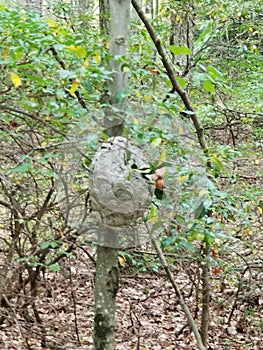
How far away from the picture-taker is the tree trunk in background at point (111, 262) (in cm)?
248

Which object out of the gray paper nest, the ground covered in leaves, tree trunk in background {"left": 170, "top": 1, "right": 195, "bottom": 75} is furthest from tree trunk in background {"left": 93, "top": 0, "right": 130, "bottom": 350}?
tree trunk in background {"left": 170, "top": 1, "right": 195, "bottom": 75}

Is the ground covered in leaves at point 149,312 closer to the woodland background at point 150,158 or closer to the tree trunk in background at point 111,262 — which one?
the woodland background at point 150,158

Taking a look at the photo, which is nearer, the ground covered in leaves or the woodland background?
the woodland background

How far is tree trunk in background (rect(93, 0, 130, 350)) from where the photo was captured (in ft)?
8.13

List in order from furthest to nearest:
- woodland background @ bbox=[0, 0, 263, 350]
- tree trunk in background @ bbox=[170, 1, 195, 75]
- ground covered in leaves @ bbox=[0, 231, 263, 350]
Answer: tree trunk in background @ bbox=[170, 1, 195, 75]
ground covered in leaves @ bbox=[0, 231, 263, 350]
woodland background @ bbox=[0, 0, 263, 350]

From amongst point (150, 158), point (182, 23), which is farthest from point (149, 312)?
point (150, 158)

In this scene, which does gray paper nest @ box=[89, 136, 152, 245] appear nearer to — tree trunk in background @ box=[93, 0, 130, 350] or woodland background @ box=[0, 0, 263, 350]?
woodland background @ box=[0, 0, 263, 350]

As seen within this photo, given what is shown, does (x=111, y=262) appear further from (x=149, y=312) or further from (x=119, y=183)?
(x=149, y=312)

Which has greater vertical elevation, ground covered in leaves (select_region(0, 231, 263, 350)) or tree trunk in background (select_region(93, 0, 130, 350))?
tree trunk in background (select_region(93, 0, 130, 350))

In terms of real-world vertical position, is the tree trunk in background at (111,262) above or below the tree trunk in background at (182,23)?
below

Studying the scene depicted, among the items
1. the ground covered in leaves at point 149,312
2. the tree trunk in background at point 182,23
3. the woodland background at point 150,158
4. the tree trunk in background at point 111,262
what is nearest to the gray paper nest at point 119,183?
the woodland background at point 150,158

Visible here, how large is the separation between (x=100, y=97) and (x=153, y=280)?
3.57m

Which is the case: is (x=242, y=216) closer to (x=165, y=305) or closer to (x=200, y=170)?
(x=200, y=170)

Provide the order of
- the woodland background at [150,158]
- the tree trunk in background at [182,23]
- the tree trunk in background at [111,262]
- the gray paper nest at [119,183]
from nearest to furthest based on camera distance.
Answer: the gray paper nest at [119,183], the woodland background at [150,158], the tree trunk in background at [111,262], the tree trunk in background at [182,23]
